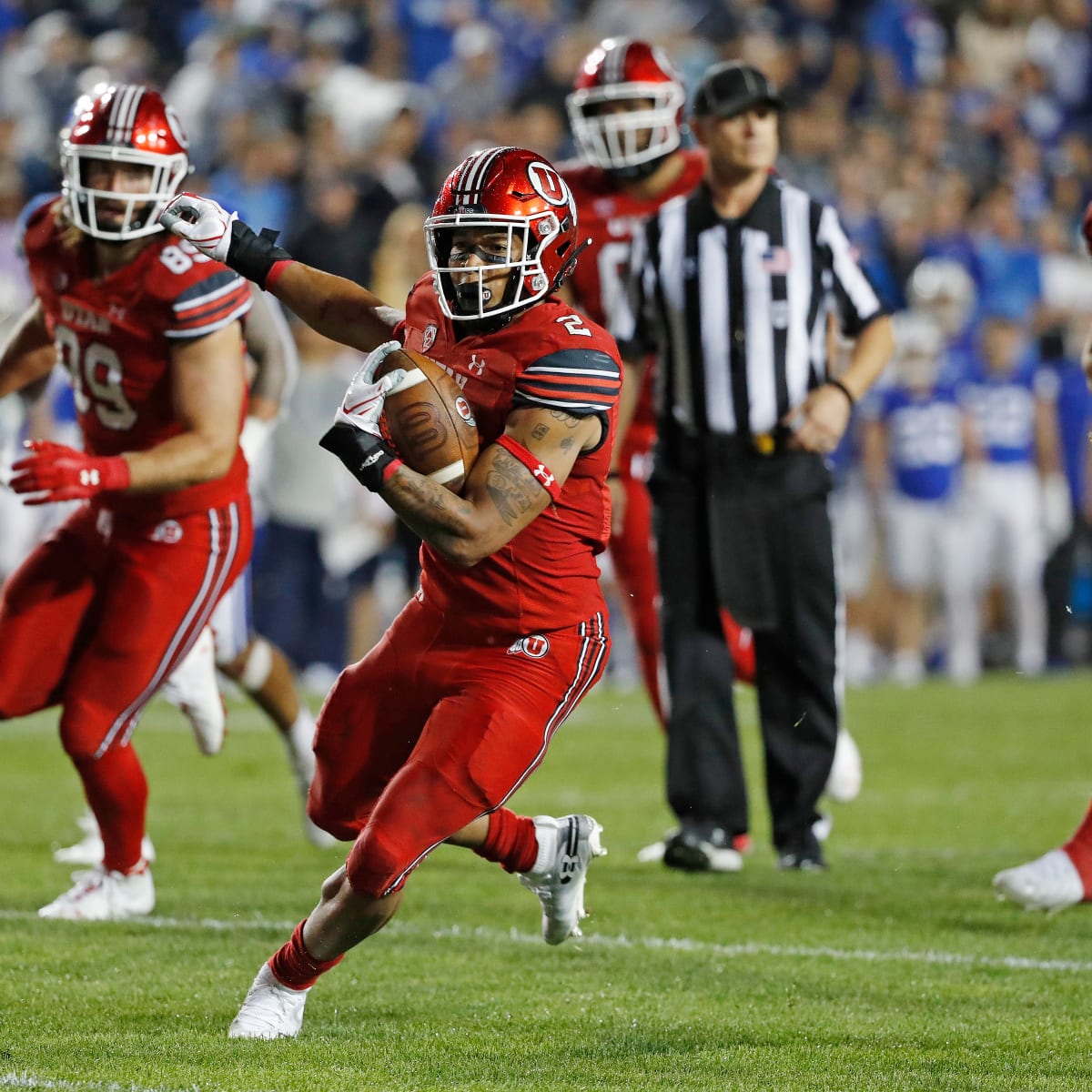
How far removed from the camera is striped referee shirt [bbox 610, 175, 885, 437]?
570 centimetres

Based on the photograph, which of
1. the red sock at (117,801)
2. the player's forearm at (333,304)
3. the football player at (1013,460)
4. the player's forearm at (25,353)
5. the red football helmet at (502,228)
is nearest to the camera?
the red football helmet at (502,228)

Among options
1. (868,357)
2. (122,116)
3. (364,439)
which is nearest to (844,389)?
(868,357)

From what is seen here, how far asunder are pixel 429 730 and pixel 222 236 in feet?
3.47

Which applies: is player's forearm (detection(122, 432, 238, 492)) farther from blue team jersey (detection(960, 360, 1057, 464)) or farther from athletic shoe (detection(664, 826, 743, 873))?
blue team jersey (detection(960, 360, 1057, 464))

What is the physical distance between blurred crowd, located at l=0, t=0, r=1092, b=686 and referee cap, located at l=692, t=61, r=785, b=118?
185 inches

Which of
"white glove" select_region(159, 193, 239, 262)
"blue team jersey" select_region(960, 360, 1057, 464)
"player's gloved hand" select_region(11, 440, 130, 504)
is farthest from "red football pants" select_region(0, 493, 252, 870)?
"blue team jersey" select_region(960, 360, 1057, 464)

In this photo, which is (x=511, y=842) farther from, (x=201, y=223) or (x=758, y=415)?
(x=758, y=415)

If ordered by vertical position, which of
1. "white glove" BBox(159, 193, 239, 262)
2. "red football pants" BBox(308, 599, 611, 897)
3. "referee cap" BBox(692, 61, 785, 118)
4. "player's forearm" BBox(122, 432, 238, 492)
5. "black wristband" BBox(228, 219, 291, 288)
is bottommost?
"red football pants" BBox(308, 599, 611, 897)

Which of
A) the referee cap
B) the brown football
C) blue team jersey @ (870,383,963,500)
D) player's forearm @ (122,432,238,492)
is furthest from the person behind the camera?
blue team jersey @ (870,383,963,500)

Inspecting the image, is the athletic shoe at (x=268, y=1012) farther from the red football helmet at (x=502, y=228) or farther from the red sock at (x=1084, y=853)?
the red sock at (x=1084, y=853)

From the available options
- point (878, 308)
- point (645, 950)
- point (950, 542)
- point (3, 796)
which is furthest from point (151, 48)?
point (645, 950)

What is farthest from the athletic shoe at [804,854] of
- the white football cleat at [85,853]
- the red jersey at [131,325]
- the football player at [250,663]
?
the red jersey at [131,325]

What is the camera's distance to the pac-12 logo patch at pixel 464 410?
3584 millimetres

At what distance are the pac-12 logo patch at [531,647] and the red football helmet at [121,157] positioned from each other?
1.56 meters
